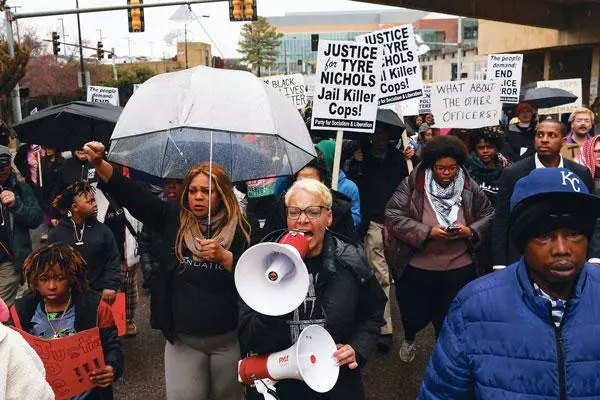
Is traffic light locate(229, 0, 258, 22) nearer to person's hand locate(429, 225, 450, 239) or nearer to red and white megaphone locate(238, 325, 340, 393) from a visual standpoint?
person's hand locate(429, 225, 450, 239)

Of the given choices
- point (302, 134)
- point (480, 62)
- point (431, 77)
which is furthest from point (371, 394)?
point (431, 77)

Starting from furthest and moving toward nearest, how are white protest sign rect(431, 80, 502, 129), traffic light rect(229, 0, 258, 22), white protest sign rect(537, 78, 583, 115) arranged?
1. traffic light rect(229, 0, 258, 22)
2. white protest sign rect(537, 78, 583, 115)
3. white protest sign rect(431, 80, 502, 129)

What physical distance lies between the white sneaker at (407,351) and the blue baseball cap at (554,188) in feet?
Answer: 10.2

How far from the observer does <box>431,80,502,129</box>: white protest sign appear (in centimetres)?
670

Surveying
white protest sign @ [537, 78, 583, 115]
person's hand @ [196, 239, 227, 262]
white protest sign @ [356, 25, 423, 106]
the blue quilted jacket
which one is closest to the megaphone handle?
person's hand @ [196, 239, 227, 262]

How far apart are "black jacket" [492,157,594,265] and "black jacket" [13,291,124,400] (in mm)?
2346

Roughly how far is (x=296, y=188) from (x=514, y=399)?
1.41 metres

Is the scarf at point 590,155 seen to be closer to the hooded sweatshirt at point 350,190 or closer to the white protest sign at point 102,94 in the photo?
the hooded sweatshirt at point 350,190

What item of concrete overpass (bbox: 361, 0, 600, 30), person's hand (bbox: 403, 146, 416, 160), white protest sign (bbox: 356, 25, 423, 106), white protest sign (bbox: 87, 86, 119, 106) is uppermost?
concrete overpass (bbox: 361, 0, 600, 30)

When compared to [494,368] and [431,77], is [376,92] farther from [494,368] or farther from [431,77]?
[431,77]

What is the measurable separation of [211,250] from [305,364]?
2.45 feet

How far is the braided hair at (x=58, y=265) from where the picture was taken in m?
3.27

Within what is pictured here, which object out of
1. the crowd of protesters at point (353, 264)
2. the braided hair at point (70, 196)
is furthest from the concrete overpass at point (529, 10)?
the braided hair at point (70, 196)

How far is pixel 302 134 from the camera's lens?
144 inches
